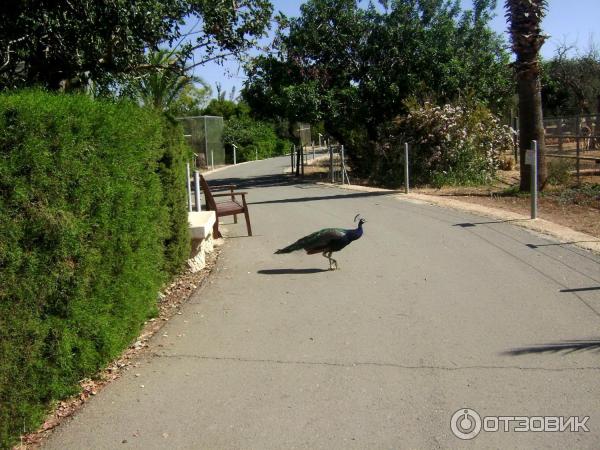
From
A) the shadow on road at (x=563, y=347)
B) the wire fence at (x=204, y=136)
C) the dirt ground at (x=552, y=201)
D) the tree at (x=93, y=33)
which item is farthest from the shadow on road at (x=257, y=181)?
the shadow on road at (x=563, y=347)

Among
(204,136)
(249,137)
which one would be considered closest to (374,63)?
(204,136)

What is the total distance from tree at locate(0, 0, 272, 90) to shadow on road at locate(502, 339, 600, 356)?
23.5 ft

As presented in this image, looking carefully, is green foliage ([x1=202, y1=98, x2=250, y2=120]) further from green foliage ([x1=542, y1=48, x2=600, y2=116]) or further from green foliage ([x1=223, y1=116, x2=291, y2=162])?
green foliage ([x1=542, y1=48, x2=600, y2=116])

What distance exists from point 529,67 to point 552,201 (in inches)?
150

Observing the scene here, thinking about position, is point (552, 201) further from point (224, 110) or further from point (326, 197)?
point (224, 110)

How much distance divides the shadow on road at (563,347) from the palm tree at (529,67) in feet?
40.8

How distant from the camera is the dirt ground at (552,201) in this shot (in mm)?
13250

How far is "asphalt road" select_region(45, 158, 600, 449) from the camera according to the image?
14.0 feet

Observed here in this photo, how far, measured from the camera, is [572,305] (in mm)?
6992

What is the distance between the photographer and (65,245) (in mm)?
4340

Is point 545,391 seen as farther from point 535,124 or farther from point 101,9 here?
point 535,124

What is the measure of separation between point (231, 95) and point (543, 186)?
6087 cm

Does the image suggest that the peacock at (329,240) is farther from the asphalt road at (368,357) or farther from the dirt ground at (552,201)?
the dirt ground at (552,201)

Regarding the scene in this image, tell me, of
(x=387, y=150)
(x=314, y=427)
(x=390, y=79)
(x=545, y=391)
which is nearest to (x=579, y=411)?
(x=545, y=391)
